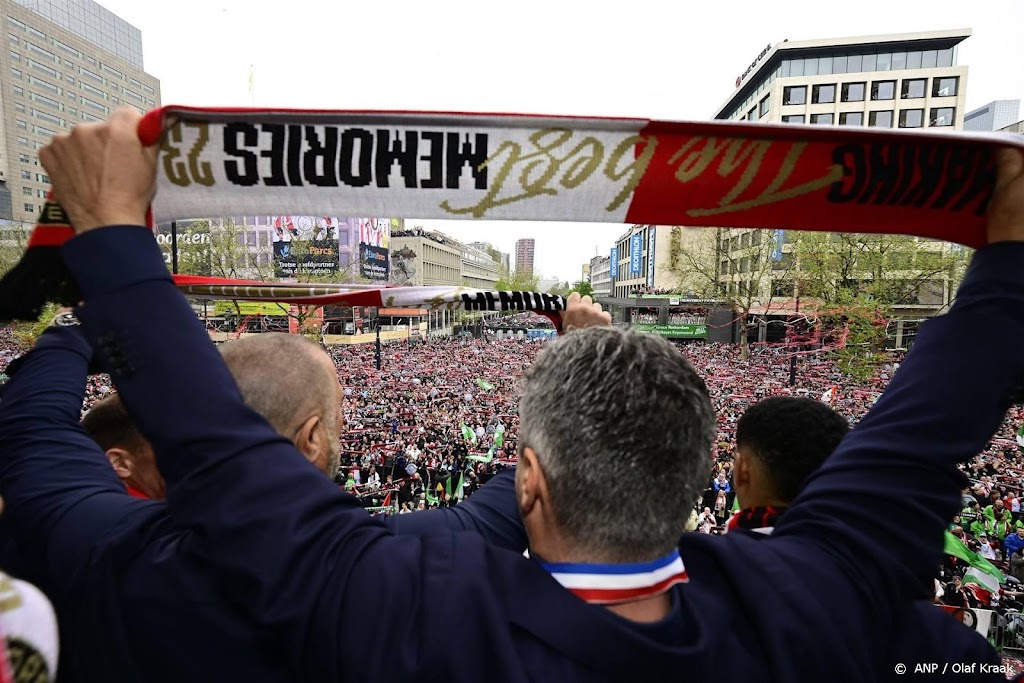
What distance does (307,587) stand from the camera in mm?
854

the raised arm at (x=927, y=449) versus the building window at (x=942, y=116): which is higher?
the building window at (x=942, y=116)

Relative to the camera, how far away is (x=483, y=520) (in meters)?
1.52

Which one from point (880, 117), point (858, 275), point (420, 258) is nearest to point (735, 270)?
point (858, 275)

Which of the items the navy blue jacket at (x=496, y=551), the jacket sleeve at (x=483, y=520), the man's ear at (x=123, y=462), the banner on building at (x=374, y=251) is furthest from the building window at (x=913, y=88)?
the man's ear at (x=123, y=462)

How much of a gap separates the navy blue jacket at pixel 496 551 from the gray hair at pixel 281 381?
14.3 inches

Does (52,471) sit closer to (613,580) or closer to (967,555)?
(613,580)

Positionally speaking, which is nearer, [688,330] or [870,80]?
[688,330]

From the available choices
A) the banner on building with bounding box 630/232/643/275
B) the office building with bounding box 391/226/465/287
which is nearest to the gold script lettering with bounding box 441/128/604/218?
the office building with bounding box 391/226/465/287

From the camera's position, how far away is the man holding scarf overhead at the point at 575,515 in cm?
85

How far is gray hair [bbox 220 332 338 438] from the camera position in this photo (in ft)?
4.23

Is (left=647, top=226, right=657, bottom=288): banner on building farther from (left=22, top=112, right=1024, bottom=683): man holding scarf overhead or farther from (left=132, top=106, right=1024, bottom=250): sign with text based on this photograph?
(left=22, top=112, right=1024, bottom=683): man holding scarf overhead

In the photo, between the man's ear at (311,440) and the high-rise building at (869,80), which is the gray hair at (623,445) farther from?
the high-rise building at (869,80)

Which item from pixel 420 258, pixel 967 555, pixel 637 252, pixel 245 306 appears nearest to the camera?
pixel 967 555

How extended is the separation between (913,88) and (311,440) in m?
59.0
